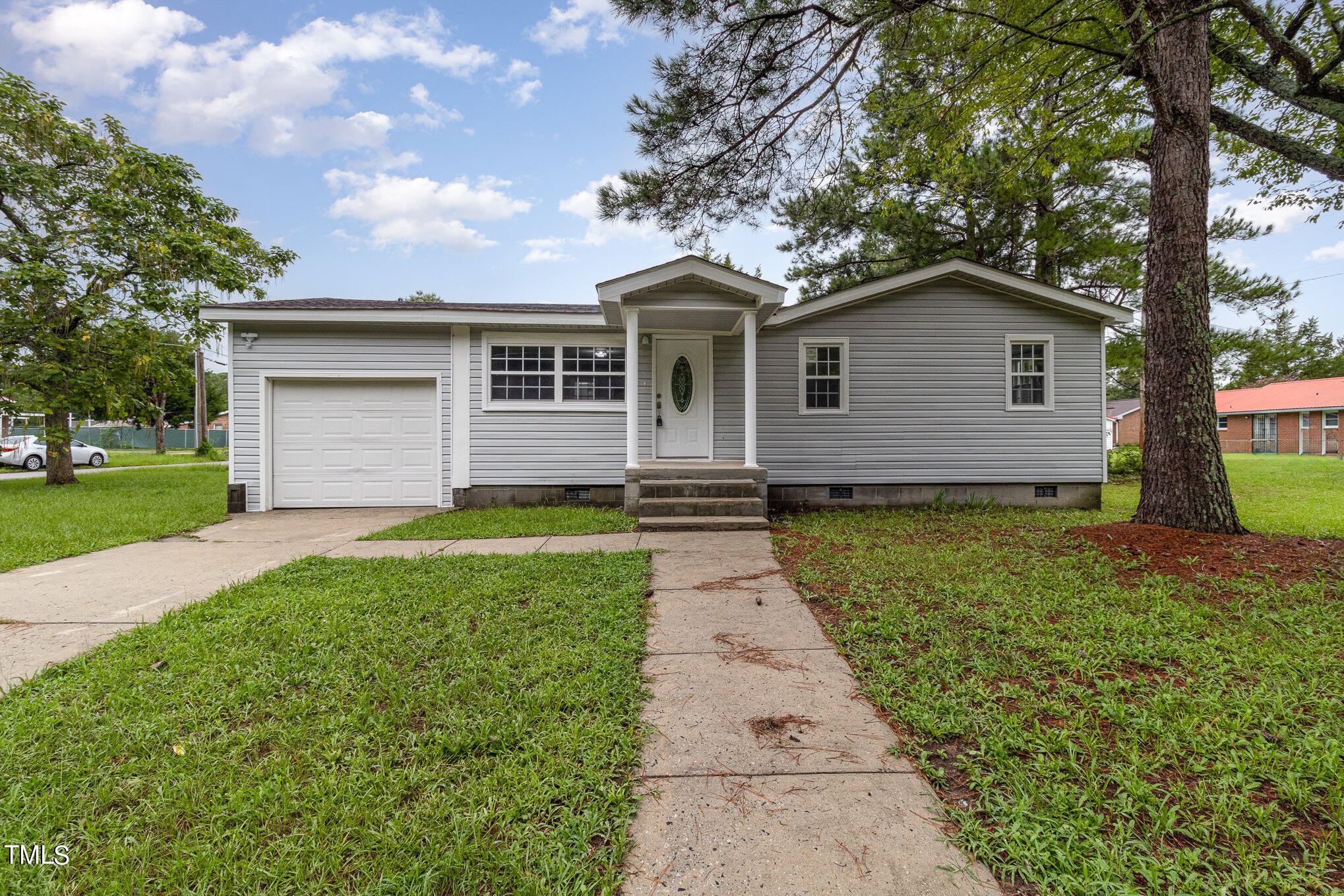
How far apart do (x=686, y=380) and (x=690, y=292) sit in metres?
1.72

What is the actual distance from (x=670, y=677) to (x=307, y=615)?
96.0 inches

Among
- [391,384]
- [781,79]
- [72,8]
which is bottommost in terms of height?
[391,384]

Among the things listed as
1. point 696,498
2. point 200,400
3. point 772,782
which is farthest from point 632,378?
point 200,400

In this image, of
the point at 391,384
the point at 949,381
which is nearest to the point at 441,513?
the point at 391,384

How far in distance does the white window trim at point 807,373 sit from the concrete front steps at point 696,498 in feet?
6.84

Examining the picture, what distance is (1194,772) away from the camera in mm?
1921

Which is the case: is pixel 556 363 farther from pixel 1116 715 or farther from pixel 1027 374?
pixel 1027 374

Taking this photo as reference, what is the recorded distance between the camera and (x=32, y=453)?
17.4 m

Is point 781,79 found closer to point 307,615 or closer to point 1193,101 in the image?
point 1193,101

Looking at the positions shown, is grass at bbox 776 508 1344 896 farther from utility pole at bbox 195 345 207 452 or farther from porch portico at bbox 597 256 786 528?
utility pole at bbox 195 345 207 452

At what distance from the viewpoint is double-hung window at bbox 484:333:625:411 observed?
28.0ft

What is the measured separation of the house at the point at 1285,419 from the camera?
1006 inches

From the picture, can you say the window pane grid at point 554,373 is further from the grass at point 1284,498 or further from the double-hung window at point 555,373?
the grass at point 1284,498

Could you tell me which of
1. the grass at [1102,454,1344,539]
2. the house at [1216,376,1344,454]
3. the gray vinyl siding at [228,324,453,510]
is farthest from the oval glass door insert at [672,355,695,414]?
the house at [1216,376,1344,454]
